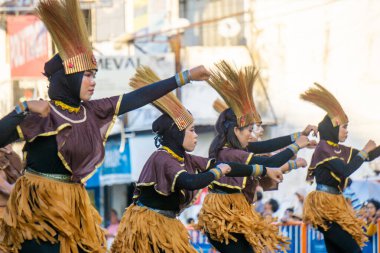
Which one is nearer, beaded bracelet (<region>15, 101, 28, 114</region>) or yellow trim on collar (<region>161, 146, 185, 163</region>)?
beaded bracelet (<region>15, 101, 28, 114</region>)

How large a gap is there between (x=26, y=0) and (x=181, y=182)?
16.0 m

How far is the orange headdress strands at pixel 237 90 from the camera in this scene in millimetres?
9805

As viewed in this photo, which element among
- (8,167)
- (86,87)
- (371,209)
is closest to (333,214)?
(371,209)

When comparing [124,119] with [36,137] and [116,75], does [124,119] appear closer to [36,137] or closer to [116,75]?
[116,75]

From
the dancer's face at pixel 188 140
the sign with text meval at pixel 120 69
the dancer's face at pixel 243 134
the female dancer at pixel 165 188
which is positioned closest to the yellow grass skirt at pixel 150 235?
the female dancer at pixel 165 188

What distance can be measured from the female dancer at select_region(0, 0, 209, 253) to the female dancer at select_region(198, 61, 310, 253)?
8.74 ft

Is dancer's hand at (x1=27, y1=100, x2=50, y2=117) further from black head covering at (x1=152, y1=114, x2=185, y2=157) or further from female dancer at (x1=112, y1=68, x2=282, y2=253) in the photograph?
black head covering at (x1=152, y1=114, x2=185, y2=157)

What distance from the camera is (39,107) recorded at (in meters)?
6.39

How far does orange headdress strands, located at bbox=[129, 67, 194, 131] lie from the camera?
8297 mm

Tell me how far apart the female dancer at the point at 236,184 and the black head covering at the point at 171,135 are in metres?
1.18

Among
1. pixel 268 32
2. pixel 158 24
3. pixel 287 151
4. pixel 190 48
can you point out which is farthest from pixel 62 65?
pixel 158 24

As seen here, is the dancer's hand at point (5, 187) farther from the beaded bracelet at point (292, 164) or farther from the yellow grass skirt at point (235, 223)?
the beaded bracelet at point (292, 164)

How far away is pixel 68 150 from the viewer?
22.1 feet

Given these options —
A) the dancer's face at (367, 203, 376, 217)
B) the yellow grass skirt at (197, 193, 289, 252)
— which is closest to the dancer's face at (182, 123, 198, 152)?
the yellow grass skirt at (197, 193, 289, 252)
